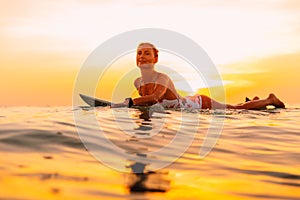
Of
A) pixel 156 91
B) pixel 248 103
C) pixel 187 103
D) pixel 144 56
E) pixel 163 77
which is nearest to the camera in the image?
pixel 156 91

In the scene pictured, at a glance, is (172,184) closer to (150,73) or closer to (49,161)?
(49,161)

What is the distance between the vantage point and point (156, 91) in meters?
9.95

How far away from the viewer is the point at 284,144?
487 centimetres

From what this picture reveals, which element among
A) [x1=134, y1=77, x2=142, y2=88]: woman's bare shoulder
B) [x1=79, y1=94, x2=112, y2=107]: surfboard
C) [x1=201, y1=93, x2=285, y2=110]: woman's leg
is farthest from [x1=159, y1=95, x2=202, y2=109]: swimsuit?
[x1=79, y1=94, x2=112, y2=107]: surfboard

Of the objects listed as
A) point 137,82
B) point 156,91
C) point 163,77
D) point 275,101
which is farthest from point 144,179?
point 275,101

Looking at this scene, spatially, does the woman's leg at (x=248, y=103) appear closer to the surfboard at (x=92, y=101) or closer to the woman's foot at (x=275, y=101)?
the woman's foot at (x=275, y=101)

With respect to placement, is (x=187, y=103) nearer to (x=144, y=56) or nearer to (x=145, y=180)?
(x=144, y=56)

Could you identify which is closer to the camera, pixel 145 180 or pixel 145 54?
pixel 145 180

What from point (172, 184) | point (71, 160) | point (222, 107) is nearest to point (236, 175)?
point (172, 184)

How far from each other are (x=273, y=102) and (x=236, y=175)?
389 inches

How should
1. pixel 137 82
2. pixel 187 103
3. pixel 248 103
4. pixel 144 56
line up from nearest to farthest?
pixel 144 56, pixel 187 103, pixel 137 82, pixel 248 103

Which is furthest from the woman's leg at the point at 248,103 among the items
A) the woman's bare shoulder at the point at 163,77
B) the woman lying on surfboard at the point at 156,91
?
the woman's bare shoulder at the point at 163,77

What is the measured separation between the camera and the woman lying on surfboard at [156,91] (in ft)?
32.0

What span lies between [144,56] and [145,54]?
8 centimetres
